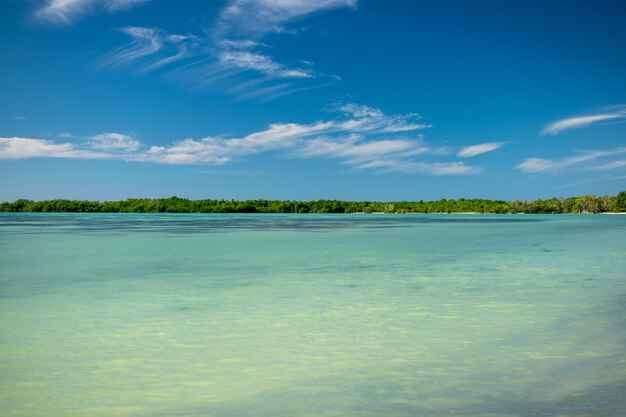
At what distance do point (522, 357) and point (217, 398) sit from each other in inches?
117

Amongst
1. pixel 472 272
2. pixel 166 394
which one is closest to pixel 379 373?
pixel 166 394

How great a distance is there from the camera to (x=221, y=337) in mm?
6363

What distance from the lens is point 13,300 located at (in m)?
9.04

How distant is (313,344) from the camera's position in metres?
6.07

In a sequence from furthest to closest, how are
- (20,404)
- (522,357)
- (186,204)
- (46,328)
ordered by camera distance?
(186,204) < (46,328) < (522,357) < (20,404)

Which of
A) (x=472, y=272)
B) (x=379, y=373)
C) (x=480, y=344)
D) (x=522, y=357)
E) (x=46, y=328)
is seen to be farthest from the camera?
(x=472, y=272)

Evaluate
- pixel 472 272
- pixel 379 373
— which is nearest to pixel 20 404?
pixel 379 373

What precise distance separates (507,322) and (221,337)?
11.9ft

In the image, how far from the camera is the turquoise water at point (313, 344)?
166 inches

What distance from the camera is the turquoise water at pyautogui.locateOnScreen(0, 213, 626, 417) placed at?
4227mm

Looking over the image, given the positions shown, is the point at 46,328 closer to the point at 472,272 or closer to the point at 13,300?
the point at 13,300

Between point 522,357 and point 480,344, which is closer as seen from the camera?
point 522,357

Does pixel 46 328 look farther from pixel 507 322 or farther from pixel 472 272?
pixel 472 272

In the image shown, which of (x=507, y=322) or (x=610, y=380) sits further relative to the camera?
(x=507, y=322)
